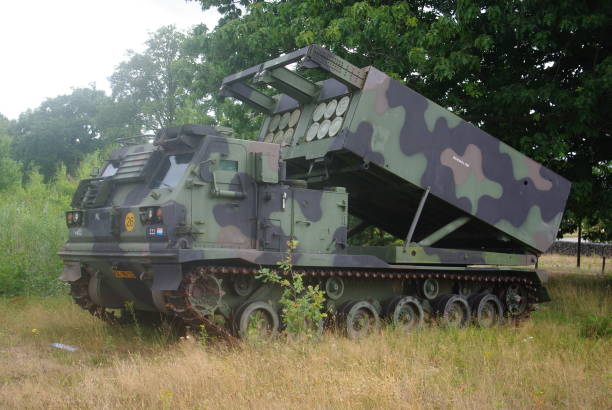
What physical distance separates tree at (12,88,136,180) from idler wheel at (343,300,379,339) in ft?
140

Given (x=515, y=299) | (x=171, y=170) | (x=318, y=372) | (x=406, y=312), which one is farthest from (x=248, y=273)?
(x=515, y=299)

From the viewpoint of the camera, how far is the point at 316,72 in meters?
15.8

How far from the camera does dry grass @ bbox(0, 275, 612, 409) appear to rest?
19.7 ft

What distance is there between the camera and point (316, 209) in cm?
980

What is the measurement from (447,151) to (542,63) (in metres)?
6.63

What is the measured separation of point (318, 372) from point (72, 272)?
192 inches

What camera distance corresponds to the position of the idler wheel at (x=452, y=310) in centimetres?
1109

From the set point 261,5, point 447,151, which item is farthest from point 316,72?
point 447,151

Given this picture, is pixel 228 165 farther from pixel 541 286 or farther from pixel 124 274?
pixel 541 286

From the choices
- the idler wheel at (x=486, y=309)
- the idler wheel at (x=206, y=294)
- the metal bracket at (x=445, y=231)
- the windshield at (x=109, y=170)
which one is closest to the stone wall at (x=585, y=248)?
the idler wheel at (x=486, y=309)

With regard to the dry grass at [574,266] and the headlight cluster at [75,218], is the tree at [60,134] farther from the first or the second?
the headlight cluster at [75,218]

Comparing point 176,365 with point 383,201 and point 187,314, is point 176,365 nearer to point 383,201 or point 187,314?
point 187,314

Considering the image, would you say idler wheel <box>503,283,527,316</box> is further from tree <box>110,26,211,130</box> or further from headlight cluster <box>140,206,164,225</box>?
tree <box>110,26,211,130</box>

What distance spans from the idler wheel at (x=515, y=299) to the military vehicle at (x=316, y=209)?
0.04 m
